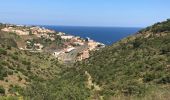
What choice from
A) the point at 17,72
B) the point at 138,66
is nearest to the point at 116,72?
the point at 138,66

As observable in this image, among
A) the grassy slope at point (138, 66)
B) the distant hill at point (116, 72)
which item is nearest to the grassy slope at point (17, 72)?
the distant hill at point (116, 72)

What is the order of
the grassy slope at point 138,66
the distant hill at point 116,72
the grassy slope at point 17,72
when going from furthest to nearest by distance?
the grassy slope at point 17,72
the grassy slope at point 138,66
the distant hill at point 116,72

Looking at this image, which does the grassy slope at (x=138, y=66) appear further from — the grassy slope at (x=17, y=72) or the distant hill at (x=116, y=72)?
the grassy slope at (x=17, y=72)

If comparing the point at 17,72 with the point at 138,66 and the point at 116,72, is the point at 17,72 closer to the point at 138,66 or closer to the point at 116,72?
the point at 116,72

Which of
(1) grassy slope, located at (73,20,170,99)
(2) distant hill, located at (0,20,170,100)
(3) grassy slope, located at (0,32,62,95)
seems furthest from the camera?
(3) grassy slope, located at (0,32,62,95)

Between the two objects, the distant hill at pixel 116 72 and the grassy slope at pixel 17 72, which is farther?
the grassy slope at pixel 17 72

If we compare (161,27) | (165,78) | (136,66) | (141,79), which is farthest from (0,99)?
(161,27)

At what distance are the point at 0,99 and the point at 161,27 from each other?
47.1 meters

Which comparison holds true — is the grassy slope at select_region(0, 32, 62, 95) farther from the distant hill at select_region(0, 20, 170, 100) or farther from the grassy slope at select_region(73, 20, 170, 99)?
the grassy slope at select_region(73, 20, 170, 99)

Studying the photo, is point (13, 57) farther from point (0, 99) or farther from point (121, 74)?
point (0, 99)

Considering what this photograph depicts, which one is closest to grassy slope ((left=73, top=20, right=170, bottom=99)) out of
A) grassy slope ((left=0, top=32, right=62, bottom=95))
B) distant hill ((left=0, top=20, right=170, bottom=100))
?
distant hill ((left=0, top=20, right=170, bottom=100))

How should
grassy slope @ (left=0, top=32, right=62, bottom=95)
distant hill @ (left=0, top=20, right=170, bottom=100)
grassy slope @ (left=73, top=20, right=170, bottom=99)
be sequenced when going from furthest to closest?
grassy slope @ (left=0, top=32, right=62, bottom=95), grassy slope @ (left=73, top=20, right=170, bottom=99), distant hill @ (left=0, top=20, right=170, bottom=100)

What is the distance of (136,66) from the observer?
4291cm

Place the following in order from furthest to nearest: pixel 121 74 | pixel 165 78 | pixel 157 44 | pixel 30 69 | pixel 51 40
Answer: pixel 51 40, pixel 30 69, pixel 157 44, pixel 121 74, pixel 165 78
